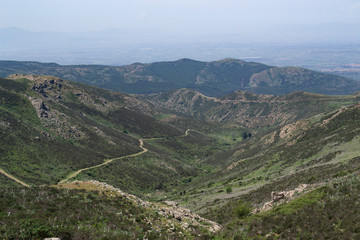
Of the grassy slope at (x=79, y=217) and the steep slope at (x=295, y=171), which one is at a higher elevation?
the grassy slope at (x=79, y=217)

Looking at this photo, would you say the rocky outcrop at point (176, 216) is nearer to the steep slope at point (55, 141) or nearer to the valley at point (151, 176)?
the valley at point (151, 176)

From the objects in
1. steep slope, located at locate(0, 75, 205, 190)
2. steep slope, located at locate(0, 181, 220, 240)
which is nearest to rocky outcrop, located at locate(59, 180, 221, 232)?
steep slope, located at locate(0, 181, 220, 240)

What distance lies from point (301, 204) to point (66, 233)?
21607mm

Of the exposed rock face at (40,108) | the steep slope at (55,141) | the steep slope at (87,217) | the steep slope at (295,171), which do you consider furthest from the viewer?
the exposed rock face at (40,108)

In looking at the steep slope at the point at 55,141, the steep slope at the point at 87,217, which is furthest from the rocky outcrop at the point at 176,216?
the steep slope at the point at 55,141

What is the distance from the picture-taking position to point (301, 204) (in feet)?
86.0

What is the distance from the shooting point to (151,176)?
363 feet

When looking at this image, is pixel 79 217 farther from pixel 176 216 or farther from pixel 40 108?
pixel 40 108

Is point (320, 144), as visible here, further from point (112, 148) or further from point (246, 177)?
point (112, 148)

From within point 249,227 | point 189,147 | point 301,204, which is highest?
point 301,204

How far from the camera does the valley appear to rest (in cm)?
2545

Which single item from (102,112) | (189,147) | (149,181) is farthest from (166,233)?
(102,112)

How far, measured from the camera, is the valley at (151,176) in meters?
25.5

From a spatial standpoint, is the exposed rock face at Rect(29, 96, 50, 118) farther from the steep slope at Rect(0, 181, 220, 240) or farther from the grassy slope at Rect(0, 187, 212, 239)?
the grassy slope at Rect(0, 187, 212, 239)
